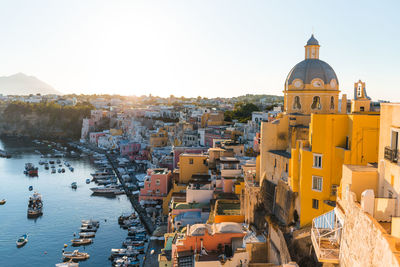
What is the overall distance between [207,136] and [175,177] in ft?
43.2

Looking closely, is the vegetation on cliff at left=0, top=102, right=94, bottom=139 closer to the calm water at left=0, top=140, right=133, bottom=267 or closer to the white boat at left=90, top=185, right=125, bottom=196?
the calm water at left=0, top=140, right=133, bottom=267

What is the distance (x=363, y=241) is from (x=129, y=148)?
163ft

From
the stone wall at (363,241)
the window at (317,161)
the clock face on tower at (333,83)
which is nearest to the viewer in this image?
the stone wall at (363,241)

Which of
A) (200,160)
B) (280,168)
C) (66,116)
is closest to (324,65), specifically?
(280,168)

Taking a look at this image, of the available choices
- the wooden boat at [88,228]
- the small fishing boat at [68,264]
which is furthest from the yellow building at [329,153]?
the wooden boat at [88,228]

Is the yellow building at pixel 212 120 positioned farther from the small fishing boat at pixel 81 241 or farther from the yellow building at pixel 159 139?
the small fishing boat at pixel 81 241

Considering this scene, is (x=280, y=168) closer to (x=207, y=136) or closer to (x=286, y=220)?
(x=286, y=220)

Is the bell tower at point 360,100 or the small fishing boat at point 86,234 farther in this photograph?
the small fishing boat at point 86,234

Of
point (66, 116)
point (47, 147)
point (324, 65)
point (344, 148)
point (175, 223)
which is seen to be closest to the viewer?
point (344, 148)

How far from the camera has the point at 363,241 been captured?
511 cm

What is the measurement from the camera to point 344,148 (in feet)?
31.6

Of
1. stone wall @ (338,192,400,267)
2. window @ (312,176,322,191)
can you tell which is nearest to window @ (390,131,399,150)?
stone wall @ (338,192,400,267)

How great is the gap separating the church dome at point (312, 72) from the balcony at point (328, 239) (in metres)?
8.24

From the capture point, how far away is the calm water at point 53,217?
2277cm
